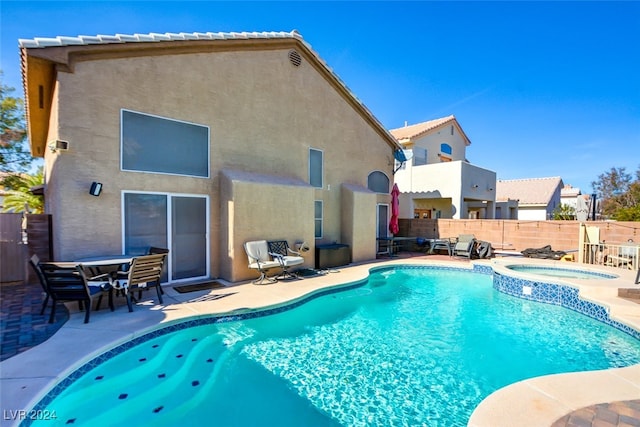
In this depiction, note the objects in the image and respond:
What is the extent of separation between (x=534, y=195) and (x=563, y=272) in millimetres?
28129

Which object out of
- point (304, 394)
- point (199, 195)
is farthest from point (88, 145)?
point (304, 394)

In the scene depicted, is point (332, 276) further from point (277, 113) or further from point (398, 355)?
point (277, 113)

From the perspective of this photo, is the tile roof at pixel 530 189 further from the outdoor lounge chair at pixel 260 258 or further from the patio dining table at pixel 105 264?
the patio dining table at pixel 105 264

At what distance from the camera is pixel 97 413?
11.6 feet

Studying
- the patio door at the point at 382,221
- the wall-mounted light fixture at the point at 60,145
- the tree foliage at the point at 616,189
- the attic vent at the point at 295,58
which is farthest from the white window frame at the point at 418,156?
the tree foliage at the point at 616,189

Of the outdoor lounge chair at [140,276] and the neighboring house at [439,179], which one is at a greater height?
the neighboring house at [439,179]

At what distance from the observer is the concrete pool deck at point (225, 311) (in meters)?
2.94

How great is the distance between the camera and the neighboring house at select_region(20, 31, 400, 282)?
6.73m

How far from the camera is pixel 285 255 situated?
969cm

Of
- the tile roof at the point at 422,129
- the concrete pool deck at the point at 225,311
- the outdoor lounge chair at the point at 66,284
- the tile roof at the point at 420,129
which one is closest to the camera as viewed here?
the concrete pool deck at the point at 225,311

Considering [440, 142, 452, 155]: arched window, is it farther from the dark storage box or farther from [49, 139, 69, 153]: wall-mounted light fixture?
[49, 139, 69, 153]: wall-mounted light fixture

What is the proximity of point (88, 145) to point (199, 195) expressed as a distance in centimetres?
286

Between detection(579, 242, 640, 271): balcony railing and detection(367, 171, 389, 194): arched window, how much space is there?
879 cm

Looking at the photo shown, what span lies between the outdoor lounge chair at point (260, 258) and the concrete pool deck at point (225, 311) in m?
1.24
